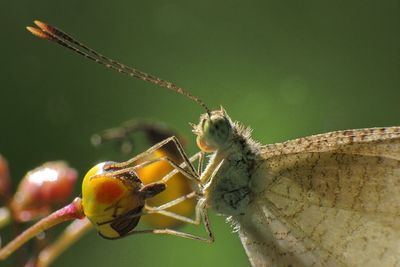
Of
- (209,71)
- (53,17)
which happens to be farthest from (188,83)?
(53,17)

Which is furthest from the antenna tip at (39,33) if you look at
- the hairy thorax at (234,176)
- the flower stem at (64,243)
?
the hairy thorax at (234,176)

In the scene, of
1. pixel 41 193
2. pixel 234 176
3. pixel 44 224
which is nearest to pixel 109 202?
pixel 44 224

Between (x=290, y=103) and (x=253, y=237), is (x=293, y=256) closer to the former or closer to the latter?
(x=253, y=237)

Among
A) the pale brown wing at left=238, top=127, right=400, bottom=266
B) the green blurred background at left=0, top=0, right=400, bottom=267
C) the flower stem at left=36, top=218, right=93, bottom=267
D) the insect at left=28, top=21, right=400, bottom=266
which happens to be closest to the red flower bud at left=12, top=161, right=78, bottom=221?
the flower stem at left=36, top=218, right=93, bottom=267

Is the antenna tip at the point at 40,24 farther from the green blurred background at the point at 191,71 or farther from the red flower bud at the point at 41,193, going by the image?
the green blurred background at the point at 191,71

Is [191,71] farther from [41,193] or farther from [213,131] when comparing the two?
[41,193]
